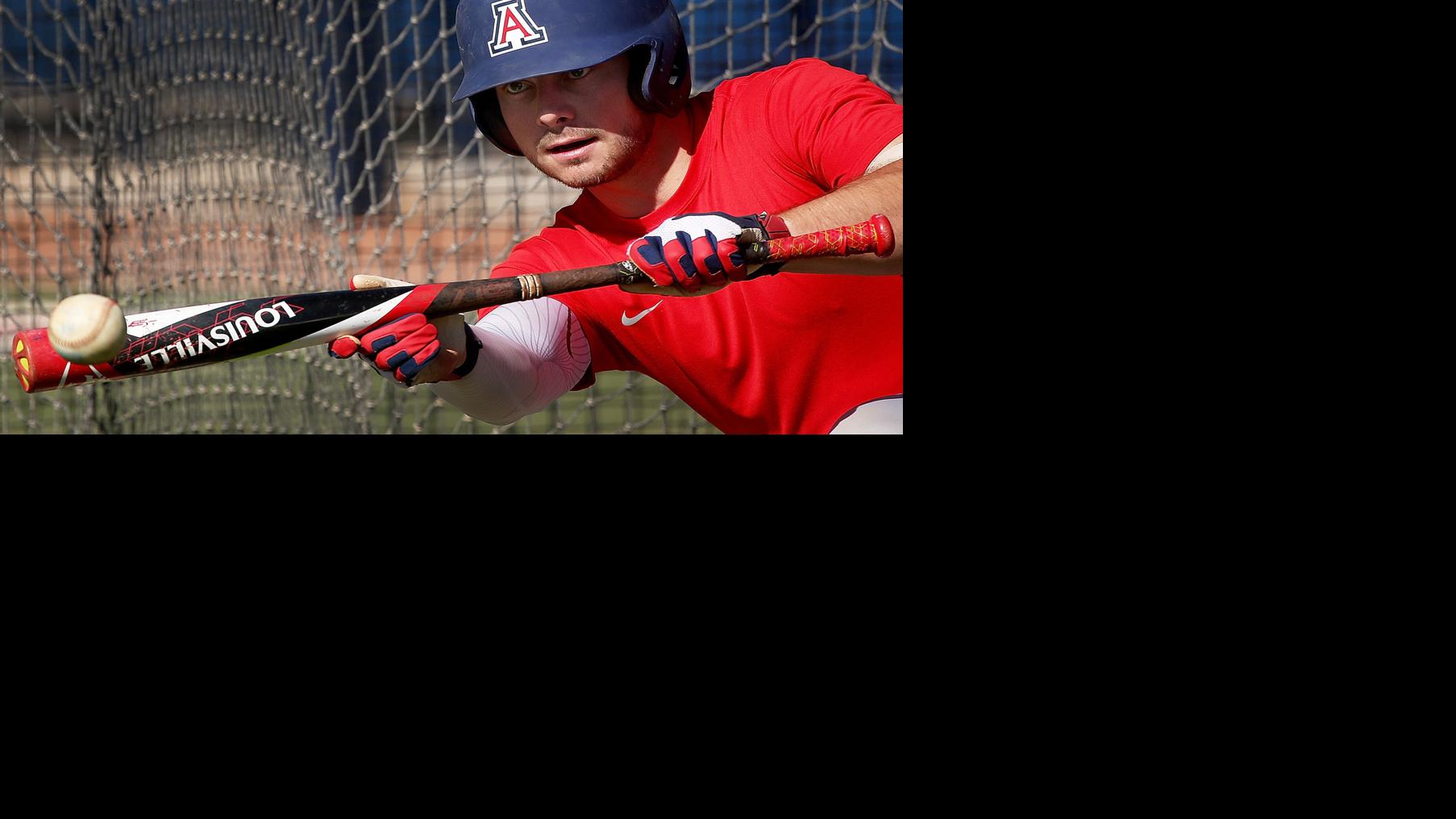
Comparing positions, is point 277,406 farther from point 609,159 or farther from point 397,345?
point 397,345

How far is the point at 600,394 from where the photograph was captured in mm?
4125

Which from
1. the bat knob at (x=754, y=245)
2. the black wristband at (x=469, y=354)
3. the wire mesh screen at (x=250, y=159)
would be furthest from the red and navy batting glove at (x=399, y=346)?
the wire mesh screen at (x=250, y=159)

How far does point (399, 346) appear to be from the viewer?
1515 mm

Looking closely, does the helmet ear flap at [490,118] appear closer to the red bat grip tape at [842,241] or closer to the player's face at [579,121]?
the player's face at [579,121]

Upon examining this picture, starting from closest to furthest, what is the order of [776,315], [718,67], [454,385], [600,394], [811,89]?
[454,385] < [811,89] < [776,315] < [718,67] < [600,394]

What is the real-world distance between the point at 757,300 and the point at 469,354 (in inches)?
20.1

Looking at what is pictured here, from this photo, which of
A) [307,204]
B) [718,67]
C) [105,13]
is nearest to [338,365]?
[307,204]

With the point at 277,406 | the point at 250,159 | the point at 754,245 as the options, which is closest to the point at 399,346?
the point at 754,245

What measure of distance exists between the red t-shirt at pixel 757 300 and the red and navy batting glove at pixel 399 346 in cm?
46

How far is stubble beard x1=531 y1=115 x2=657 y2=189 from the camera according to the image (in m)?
1.86

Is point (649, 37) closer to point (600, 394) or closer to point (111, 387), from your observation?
point (111, 387)

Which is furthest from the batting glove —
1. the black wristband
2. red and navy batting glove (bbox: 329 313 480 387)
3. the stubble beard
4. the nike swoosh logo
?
the nike swoosh logo

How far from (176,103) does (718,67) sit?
4.84ft

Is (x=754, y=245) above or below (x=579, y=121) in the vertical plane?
below
